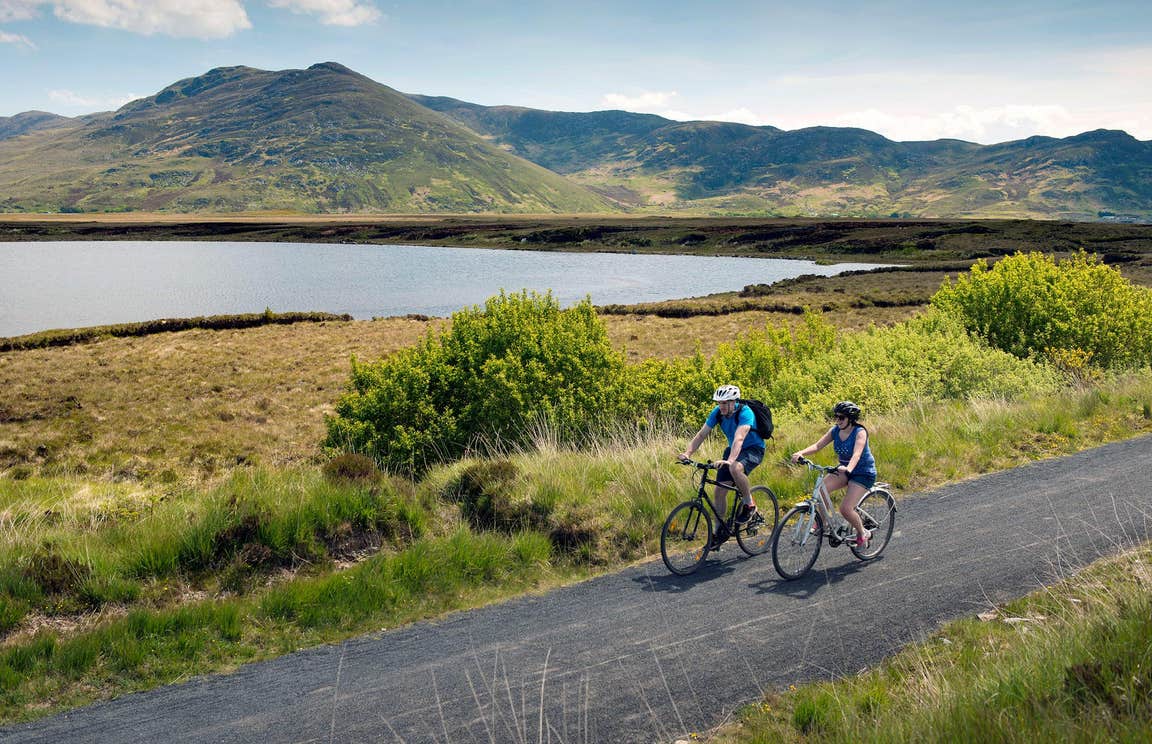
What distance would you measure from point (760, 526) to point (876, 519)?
1.88 meters

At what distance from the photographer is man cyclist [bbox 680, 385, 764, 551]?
38.0 feet

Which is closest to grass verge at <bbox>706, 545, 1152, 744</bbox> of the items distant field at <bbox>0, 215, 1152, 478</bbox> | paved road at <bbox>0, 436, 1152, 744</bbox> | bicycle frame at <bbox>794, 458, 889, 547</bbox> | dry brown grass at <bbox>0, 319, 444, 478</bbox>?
paved road at <bbox>0, 436, 1152, 744</bbox>

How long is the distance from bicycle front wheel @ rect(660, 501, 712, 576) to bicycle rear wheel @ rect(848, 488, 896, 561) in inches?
97.0

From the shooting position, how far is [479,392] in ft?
66.8

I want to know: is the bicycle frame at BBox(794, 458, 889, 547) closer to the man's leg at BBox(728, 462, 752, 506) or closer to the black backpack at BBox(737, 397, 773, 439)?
the black backpack at BBox(737, 397, 773, 439)

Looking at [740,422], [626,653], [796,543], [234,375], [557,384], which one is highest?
[740,422]

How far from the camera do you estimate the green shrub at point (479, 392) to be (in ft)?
65.1

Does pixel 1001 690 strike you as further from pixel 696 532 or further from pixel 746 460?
pixel 696 532

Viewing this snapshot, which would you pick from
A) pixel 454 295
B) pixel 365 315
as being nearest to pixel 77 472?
pixel 365 315

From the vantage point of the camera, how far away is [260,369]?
41.1 metres

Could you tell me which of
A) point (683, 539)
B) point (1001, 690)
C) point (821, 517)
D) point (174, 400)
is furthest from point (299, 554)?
point (174, 400)

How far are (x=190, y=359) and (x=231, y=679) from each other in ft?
130

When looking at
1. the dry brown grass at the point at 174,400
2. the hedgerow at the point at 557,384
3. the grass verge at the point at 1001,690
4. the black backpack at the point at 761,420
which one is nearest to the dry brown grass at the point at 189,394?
the dry brown grass at the point at 174,400

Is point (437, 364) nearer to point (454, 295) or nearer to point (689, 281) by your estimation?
point (454, 295)
